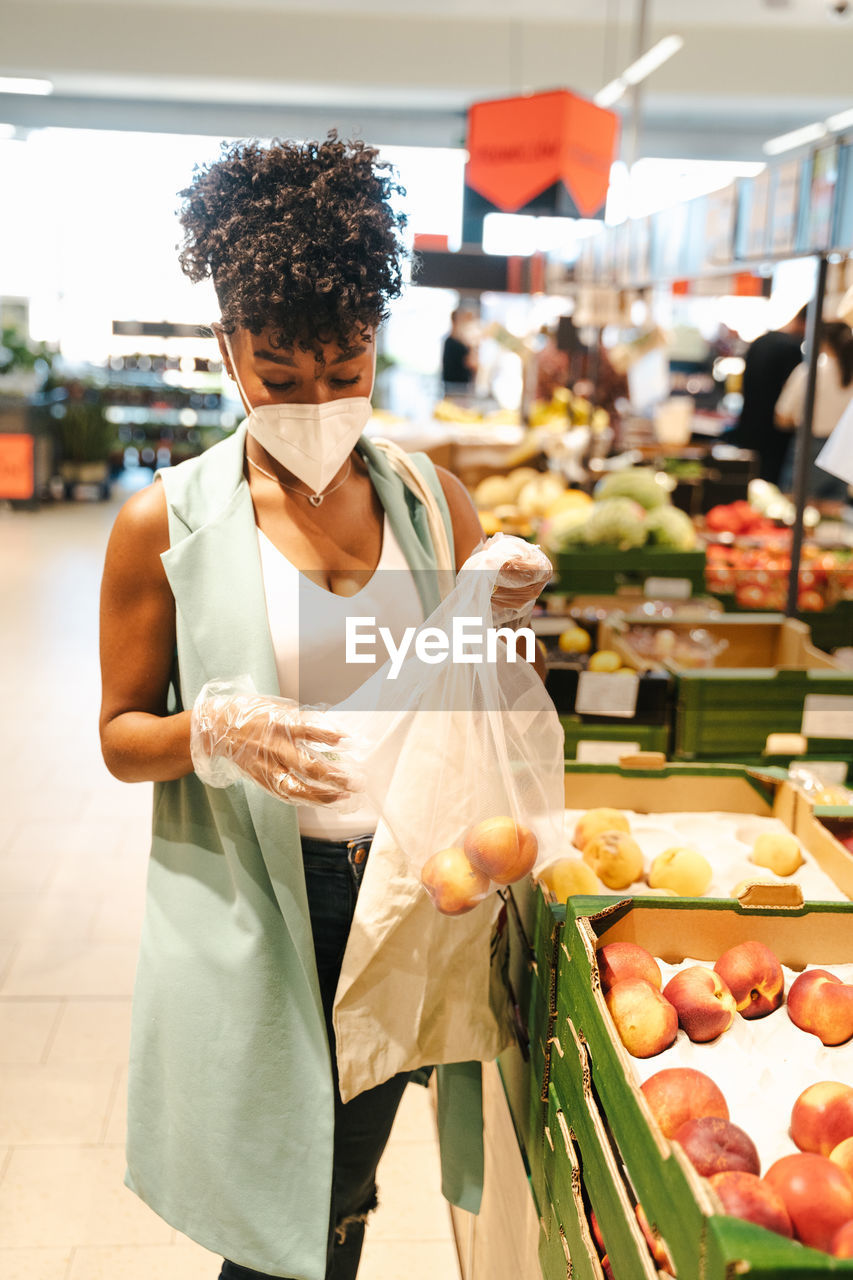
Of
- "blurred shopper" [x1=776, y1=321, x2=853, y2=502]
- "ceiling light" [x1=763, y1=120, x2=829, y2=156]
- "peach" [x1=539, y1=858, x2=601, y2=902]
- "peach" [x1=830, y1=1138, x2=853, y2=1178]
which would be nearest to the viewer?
"peach" [x1=830, y1=1138, x2=853, y2=1178]

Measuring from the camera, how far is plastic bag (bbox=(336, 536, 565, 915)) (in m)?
1.18

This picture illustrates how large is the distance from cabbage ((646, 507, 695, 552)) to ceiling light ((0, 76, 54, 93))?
11.0 metres

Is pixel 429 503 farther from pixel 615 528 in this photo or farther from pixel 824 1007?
pixel 615 528

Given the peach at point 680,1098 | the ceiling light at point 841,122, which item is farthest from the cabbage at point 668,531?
the ceiling light at point 841,122

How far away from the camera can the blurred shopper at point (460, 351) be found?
1002cm

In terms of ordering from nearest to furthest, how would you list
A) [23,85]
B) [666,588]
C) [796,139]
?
[666,588], [796,139], [23,85]

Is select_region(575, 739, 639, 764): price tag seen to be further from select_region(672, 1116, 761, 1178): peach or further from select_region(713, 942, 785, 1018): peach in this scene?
select_region(672, 1116, 761, 1178): peach

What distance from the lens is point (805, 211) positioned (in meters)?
2.97

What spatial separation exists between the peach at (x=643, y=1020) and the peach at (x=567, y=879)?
1.05 feet

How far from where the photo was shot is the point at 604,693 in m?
2.41

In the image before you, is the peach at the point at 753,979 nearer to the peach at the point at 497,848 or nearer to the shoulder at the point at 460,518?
the peach at the point at 497,848

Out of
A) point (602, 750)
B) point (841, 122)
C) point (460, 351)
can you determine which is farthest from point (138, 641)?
point (841, 122)

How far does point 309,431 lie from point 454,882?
0.56m

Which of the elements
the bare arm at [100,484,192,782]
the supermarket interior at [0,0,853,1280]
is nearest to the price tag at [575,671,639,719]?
the supermarket interior at [0,0,853,1280]
